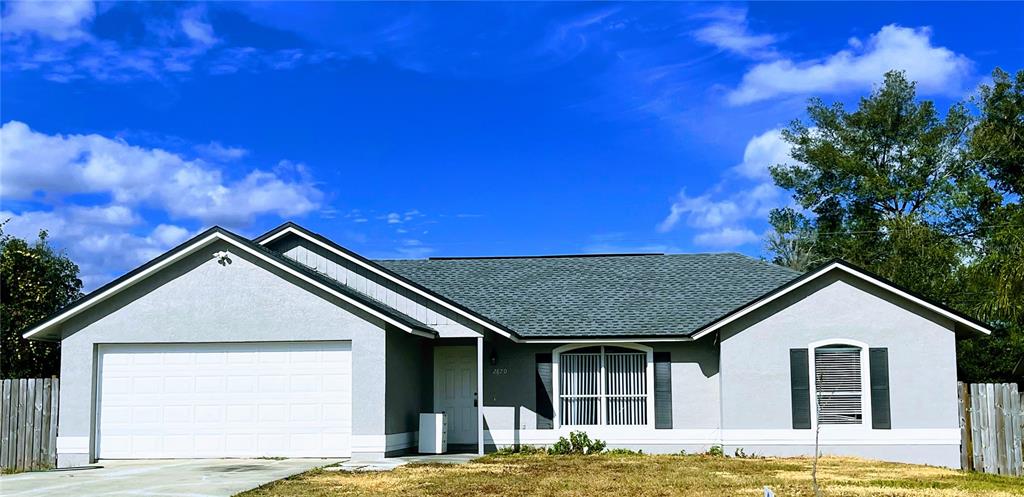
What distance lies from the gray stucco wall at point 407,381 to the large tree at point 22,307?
13942 millimetres

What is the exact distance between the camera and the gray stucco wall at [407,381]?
63.4ft

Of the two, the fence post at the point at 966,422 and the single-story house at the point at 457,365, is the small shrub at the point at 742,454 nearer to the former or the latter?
the single-story house at the point at 457,365

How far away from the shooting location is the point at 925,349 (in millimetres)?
20125

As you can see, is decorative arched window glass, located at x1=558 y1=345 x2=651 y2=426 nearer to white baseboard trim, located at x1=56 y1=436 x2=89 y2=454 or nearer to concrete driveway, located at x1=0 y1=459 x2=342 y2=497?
concrete driveway, located at x1=0 y1=459 x2=342 y2=497

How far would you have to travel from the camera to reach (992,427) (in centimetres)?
1756

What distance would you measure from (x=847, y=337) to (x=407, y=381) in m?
8.99

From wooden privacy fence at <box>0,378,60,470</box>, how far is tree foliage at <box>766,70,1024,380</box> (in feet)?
95.6

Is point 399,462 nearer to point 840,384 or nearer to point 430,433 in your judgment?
point 430,433

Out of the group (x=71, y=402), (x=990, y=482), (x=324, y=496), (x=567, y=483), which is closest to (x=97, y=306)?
(x=71, y=402)

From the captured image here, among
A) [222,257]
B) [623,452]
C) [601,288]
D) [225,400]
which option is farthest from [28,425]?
[601,288]

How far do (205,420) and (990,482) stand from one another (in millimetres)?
13776

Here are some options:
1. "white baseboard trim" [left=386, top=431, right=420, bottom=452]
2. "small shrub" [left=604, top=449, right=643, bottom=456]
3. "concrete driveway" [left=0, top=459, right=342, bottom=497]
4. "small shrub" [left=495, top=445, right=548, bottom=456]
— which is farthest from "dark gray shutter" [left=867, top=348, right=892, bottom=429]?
"concrete driveway" [left=0, top=459, right=342, bottom=497]

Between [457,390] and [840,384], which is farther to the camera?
[457,390]

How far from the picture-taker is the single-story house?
19.2 meters
